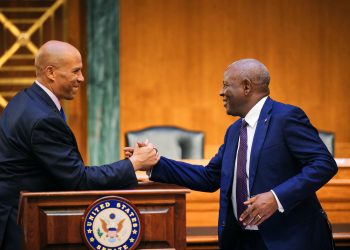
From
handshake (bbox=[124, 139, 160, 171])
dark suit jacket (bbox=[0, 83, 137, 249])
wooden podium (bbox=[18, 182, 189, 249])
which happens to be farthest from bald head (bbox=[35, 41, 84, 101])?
wooden podium (bbox=[18, 182, 189, 249])

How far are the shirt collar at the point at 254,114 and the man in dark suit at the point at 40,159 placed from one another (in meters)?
0.56

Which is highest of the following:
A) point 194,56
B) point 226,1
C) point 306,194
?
point 226,1

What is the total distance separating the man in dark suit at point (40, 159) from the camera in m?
2.66

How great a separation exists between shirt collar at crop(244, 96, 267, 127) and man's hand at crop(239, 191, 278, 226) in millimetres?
408

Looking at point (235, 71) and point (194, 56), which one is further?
point (194, 56)

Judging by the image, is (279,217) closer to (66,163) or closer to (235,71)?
(235,71)

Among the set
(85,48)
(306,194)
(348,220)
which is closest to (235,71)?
(306,194)

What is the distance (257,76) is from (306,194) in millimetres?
572

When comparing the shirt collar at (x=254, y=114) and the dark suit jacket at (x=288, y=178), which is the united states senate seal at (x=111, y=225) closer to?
the dark suit jacket at (x=288, y=178)

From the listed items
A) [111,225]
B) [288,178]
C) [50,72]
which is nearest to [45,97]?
[50,72]

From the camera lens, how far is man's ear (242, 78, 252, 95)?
3113mm

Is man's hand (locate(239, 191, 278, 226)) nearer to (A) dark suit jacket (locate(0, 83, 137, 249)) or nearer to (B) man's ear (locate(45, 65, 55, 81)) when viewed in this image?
(A) dark suit jacket (locate(0, 83, 137, 249))

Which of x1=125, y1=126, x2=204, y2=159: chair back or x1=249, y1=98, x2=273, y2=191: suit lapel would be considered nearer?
x1=249, y1=98, x2=273, y2=191: suit lapel

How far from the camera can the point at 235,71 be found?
3.14 meters
